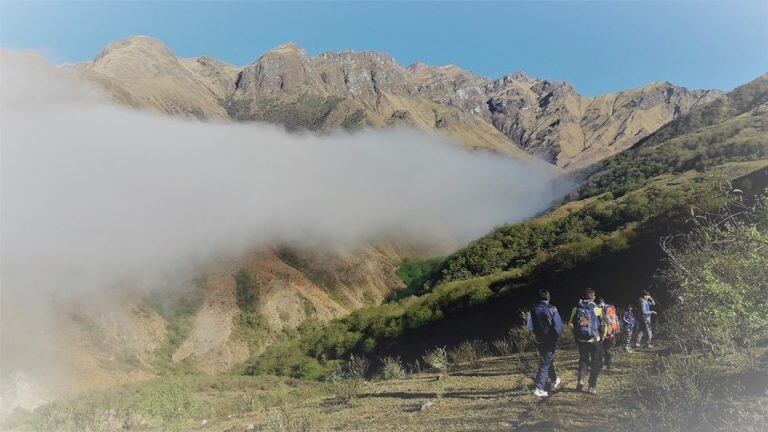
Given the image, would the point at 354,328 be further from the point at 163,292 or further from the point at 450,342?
the point at 163,292

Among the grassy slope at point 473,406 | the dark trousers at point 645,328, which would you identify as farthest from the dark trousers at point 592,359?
→ the dark trousers at point 645,328

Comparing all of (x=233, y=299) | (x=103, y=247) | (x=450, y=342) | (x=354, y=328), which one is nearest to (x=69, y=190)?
(x=103, y=247)

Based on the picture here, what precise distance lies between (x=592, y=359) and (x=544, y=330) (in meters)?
1.33

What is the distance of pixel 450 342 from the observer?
41281mm

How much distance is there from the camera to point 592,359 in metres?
11.2

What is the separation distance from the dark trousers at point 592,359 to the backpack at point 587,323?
23 centimetres

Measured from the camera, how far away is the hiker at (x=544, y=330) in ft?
36.6

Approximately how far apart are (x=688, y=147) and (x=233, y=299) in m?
115

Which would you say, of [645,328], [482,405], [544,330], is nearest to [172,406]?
[482,405]

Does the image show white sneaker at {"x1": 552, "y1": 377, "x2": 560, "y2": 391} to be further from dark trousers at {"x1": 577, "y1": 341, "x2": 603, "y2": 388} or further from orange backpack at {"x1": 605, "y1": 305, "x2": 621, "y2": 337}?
orange backpack at {"x1": 605, "y1": 305, "x2": 621, "y2": 337}

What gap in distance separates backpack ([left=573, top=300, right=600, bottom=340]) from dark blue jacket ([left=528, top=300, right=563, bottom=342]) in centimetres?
48

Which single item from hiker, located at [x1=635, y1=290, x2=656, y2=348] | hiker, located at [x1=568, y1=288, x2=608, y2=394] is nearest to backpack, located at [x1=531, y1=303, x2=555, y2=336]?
hiker, located at [x1=568, y1=288, x2=608, y2=394]

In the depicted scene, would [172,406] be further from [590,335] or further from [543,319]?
[590,335]

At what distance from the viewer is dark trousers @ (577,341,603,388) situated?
36.3ft
